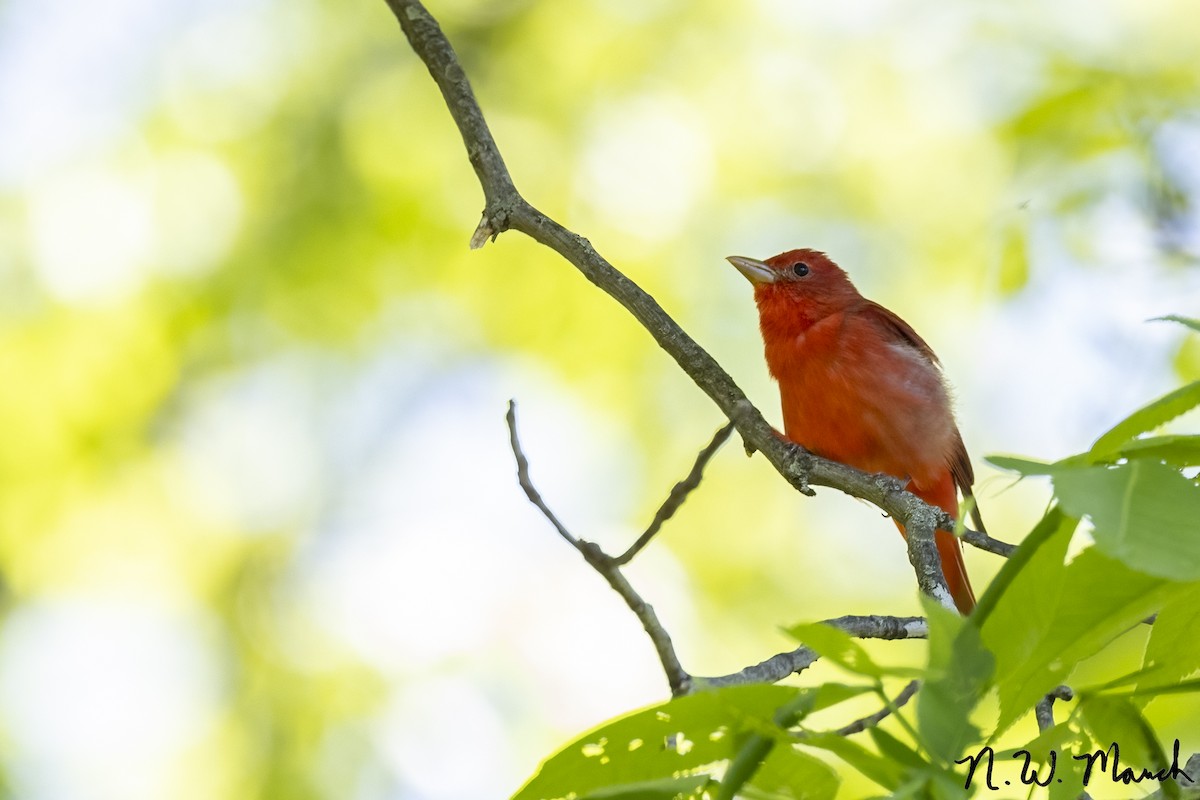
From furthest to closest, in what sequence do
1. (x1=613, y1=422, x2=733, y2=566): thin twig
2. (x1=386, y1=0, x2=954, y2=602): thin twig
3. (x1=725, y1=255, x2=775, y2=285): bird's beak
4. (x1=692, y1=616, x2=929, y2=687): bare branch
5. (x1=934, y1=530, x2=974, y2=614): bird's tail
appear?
(x1=725, y1=255, x2=775, y2=285): bird's beak, (x1=934, y1=530, x2=974, y2=614): bird's tail, (x1=386, y1=0, x2=954, y2=602): thin twig, (x1=613, y1=422, x2=733, y2=566): thin twig, (x1=692, y1=616, x2=929, y2=687): bare branch

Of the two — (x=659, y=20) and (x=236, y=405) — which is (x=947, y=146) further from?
(x=236, y=405)

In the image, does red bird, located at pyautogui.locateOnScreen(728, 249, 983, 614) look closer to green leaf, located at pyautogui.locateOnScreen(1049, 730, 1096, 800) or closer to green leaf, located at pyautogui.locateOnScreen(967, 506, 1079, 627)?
green leaf, located at pyautogui.locateOnScreen(1049, 730, 1096, 800)

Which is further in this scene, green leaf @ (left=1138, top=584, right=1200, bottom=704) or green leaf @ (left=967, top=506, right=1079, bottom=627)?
green leaf @ (left=1138, top=584, right=1200, bottom=704)

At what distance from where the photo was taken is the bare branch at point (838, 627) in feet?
5.45

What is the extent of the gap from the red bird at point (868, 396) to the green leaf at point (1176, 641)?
4.02 metres

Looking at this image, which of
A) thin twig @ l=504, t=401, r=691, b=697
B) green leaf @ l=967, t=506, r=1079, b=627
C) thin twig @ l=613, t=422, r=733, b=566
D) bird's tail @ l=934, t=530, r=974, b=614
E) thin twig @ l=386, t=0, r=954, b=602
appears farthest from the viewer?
bird's tail @ l=934, t=530, r=974, b=614

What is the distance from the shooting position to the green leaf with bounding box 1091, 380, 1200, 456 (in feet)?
3.09

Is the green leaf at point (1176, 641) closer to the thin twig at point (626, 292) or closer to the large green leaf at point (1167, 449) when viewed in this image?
the large green leaf at point (1167, 449)

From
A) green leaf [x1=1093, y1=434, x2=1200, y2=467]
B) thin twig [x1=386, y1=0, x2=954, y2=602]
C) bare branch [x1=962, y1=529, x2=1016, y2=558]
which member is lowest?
green leaf [x1=1093, y1=434, x2=1200, y2=467]

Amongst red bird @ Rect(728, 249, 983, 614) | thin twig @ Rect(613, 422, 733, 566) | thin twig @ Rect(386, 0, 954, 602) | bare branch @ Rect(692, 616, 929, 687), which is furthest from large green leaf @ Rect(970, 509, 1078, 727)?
red bird @ Rect(728, 249, 983, 614)

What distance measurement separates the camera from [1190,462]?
1.00 meters

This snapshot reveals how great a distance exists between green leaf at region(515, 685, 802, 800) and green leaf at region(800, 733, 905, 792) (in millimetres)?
53

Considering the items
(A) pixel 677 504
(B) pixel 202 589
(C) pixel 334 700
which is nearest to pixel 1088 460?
(A) pixel 677 504
